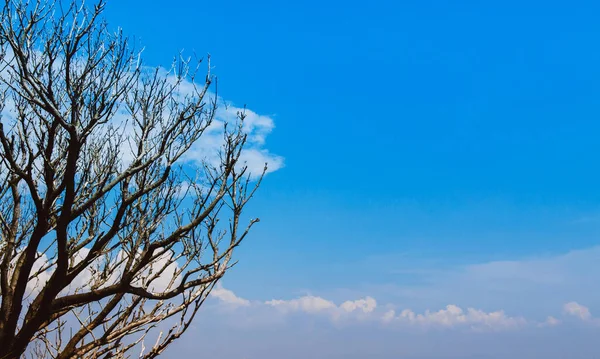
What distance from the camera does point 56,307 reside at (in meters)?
7.02

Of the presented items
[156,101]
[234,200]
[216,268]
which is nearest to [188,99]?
[156,101]

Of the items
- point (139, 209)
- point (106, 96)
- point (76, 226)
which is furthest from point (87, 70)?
point (76, 226)

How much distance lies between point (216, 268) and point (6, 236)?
11.4 feet

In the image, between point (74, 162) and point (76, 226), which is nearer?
point (74, 162)

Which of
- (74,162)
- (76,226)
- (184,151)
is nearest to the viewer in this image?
(74,162)

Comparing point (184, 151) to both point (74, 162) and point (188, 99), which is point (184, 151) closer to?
point (188, 99)

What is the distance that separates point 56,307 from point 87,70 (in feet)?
9.99

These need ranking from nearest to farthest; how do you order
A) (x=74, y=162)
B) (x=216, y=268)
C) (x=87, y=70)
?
(x=74, y=162) → (x=87, y=70) → (x=216, y=268)

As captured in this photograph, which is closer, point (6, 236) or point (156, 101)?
point (156, 101)

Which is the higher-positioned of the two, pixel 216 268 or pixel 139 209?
pixel 139 209

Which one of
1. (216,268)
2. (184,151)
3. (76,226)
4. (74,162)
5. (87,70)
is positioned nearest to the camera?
(74,162)

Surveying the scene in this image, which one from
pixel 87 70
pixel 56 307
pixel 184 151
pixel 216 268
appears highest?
pixel 87 70

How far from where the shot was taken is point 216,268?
28.9ft

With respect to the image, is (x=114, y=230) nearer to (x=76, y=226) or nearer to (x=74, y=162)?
(x=74, y=162)
